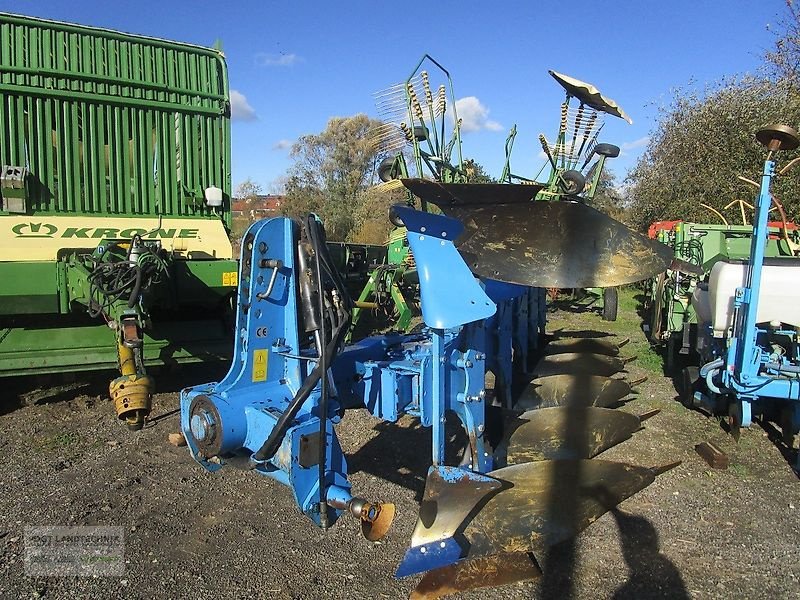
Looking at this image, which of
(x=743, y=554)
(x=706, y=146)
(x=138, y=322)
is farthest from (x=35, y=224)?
(x=706, y=146)

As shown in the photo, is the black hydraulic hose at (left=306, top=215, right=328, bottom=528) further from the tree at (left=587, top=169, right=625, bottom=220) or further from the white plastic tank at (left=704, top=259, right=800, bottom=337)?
the tree at (left=587, top=169, right=625, bottom=220)

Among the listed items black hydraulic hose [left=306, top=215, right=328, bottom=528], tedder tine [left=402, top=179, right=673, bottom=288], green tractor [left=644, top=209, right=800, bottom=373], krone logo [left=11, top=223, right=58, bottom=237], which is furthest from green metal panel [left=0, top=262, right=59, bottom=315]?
green tractor [left=644, top=209, right=800, bottom=373]

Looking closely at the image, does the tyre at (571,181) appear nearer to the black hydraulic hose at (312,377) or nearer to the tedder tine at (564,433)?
the tedder tine at (564,433)

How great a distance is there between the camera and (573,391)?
5422 mm

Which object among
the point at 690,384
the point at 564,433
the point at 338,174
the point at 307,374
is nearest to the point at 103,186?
the point at 307,374

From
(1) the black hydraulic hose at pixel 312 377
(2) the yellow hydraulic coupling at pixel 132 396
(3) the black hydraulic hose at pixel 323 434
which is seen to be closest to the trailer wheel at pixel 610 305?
(1) the black hydraulic hose at pixel 312 377

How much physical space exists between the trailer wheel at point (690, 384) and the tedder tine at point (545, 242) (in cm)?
362

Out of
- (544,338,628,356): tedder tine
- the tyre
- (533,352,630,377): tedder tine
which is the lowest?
(533,352,630,377): tedder tine

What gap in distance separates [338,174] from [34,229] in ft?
93.1

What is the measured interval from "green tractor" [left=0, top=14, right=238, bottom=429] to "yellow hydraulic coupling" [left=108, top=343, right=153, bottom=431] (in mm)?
1887

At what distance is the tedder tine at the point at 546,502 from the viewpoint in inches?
118

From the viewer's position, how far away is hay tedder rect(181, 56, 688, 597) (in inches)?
103

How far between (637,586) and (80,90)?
20.1 ft

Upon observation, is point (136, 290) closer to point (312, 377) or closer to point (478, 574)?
point (312, 377)
